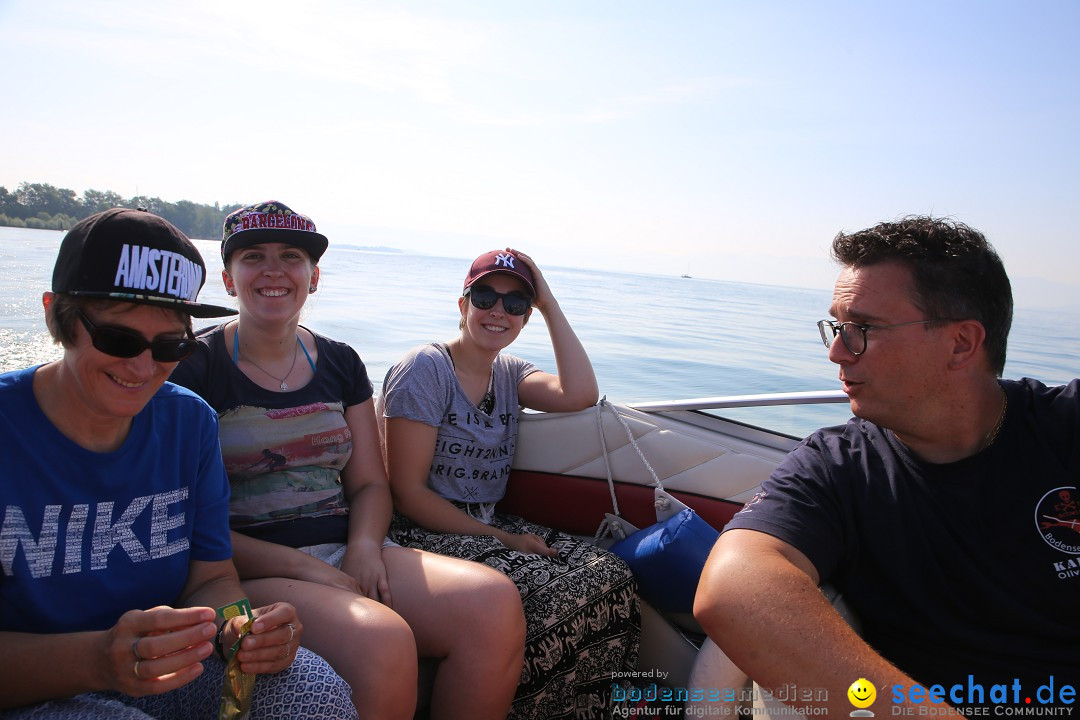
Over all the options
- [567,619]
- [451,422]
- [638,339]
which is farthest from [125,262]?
[638,339]

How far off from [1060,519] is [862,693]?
63 centimetres

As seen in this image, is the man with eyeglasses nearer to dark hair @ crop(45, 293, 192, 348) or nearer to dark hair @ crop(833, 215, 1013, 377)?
dark hair @ crop(833, 215, 1013, 377)

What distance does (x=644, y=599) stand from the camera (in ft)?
7.34

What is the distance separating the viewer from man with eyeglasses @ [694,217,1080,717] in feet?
4.35

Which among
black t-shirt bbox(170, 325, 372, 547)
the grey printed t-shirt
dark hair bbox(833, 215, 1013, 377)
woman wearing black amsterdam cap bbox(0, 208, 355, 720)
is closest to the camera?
woman wearing black amsterdam cap bbox(0, 208, 355, 720)

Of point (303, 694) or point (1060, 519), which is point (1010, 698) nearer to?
point (1060, 519)

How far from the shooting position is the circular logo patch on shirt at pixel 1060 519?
1.45m

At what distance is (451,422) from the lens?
7.63 feet

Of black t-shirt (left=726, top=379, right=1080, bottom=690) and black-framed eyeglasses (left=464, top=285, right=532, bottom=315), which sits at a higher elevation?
black-framed eyeglasses (left=464, top=285, right=532, bottom=315)

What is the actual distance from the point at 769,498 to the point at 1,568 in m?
1.42

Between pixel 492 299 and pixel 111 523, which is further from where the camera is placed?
pixel 492 299

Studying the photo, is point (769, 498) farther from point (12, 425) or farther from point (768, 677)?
point (12, 425)

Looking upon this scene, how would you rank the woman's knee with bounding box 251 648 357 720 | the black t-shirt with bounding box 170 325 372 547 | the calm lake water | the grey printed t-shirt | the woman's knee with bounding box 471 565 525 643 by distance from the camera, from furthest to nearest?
the calm lake water, the grey printed t-shirt, the black t-shirt with bounding box 170 325 372 547, the woman's knee with bounding box 471 565 525 643, the woman's knee with bounding box 251 648 357 720

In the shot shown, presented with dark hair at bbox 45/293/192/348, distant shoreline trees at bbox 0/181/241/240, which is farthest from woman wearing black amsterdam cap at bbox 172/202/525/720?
distant shoreline trees at bbox 0/181/241/240
